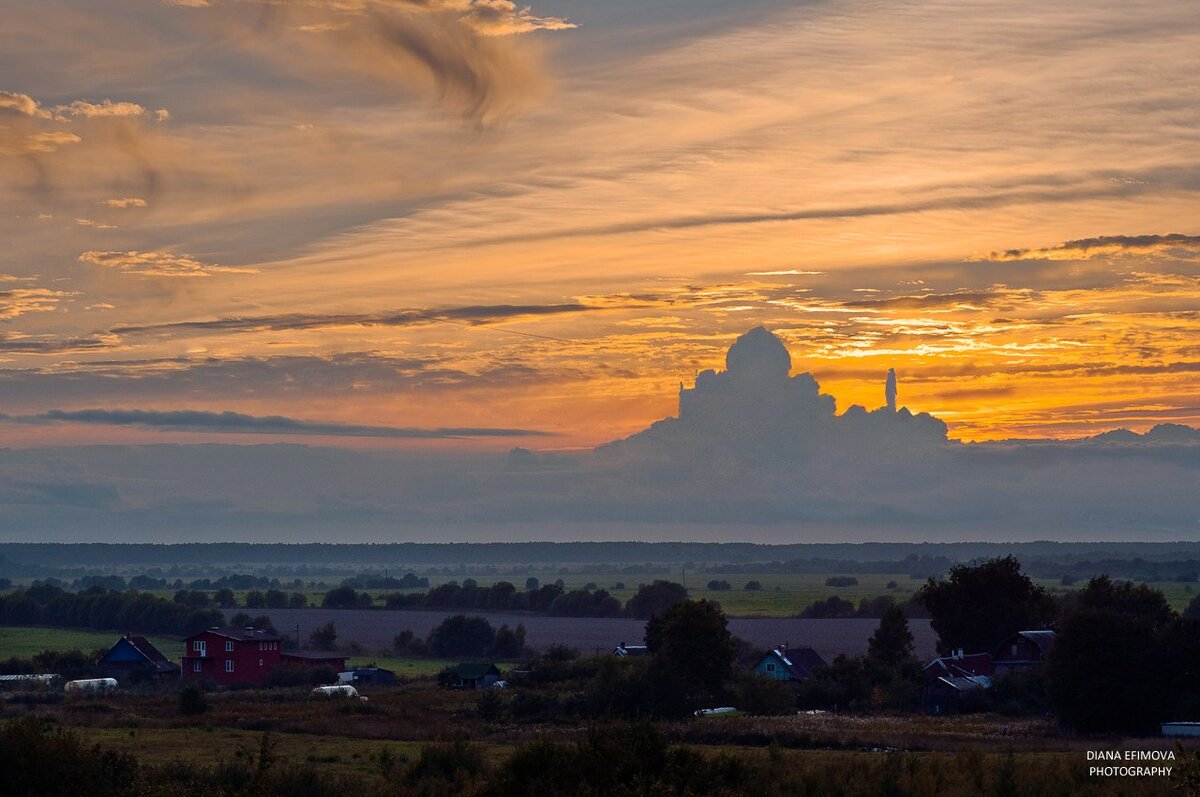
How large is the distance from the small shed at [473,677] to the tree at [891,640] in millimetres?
27719

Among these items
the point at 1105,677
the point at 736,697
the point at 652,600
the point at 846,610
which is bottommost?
the point at 846,610

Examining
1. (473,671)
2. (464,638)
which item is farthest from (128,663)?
(464,638)

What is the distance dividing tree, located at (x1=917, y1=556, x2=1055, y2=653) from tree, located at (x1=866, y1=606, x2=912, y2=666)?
19.4ft

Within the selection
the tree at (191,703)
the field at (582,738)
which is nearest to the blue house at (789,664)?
the field at (582,738)

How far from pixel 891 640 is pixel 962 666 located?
5.98m

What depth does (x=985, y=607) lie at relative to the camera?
102m

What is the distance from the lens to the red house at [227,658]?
11006 centimetres

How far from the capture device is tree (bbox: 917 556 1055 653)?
10200 centimetres

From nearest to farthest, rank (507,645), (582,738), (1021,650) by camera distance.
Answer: (582,738)
(1021,650)
(507,645)

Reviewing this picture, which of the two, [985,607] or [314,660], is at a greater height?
[985,607]

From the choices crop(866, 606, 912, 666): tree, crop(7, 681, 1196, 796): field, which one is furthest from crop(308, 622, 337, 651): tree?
crop(866, 606, 912, 666): tree

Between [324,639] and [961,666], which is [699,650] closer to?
[961,666]

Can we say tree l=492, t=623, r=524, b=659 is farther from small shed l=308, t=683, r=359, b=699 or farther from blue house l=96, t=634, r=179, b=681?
small shed l=308, t=683, r=359, b=699

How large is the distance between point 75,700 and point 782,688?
145 feet
